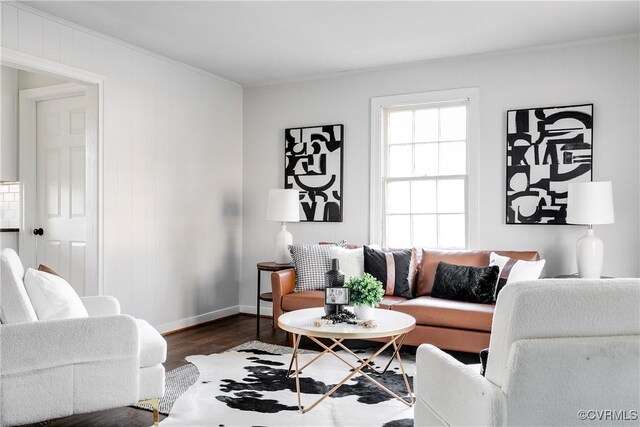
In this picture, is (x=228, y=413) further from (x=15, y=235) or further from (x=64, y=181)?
(x=15, y=235)

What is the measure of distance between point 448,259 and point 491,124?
134 centimetres

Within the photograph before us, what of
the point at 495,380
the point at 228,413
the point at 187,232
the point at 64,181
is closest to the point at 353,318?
the point at 228,413

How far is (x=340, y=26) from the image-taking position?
4.19m

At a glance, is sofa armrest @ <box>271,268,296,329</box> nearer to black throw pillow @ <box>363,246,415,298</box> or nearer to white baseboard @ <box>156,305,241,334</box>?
black throw pillow @ <box>363,246,415,298</box>

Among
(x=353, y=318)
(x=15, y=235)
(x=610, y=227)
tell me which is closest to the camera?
(x=353, y=318)

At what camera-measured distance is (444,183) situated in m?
5.11

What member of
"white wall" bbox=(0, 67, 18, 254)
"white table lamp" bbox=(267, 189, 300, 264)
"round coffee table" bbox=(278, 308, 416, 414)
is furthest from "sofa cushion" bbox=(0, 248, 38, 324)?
"white wall" bbox=(0, 67, 18, 254)

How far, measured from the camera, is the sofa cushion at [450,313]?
3.75 meters

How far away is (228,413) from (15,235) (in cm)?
352

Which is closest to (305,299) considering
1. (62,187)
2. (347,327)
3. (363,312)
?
(363,312)

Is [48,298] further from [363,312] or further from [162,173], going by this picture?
[162,173]

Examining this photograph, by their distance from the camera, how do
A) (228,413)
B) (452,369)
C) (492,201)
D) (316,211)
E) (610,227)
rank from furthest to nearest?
(316,211) < (492,201) < (610,227) < (228,413) < (452,369)

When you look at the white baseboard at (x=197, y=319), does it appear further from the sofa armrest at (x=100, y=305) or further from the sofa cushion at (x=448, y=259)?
the sofa cushion at (x=448, y=259)

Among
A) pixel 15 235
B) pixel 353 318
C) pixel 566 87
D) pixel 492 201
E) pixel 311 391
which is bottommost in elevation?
pixel 311 391
